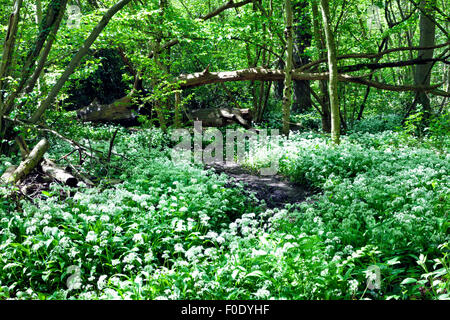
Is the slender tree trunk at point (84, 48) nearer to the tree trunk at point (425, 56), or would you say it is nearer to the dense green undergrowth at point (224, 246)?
the dense green undergrowth at point (224, 246)

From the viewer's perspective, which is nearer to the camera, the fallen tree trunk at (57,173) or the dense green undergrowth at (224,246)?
the dense green undergrowth at (224,246)

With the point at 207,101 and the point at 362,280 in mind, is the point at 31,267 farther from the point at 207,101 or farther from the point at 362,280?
the point at 207,101

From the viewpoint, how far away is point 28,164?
18.9 feet

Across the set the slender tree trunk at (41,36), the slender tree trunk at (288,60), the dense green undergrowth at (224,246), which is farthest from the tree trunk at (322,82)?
the slender tree trunk at (41,36)

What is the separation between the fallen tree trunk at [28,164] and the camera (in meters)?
5.43

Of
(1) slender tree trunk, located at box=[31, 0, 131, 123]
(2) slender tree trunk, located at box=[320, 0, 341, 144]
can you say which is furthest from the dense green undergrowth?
(2) slender tree trunk, located at box=[320, 0, 341, 144]

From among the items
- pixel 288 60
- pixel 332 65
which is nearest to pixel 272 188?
pixel 332 65

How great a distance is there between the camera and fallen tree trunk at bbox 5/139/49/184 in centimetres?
543

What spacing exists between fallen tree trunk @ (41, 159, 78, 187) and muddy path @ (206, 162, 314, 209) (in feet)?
8.49

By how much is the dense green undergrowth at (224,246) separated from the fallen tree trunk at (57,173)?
0.28 meters

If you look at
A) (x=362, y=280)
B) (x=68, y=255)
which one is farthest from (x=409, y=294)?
(x=68, y=255)

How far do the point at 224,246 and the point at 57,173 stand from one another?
3313 mm

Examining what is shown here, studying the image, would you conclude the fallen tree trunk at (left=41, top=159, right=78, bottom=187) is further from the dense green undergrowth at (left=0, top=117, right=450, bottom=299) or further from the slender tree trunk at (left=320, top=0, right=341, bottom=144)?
the slender tree trunk at (left=320, top=0, right=341, bottom=144)

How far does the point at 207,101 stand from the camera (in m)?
14.9
